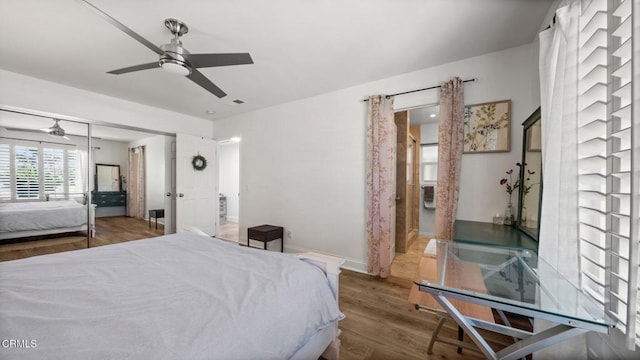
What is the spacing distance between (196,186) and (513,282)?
16.3ft

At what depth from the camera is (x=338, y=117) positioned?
3355mm

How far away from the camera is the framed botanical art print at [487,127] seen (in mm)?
2301

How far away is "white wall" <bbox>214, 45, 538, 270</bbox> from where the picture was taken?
7.66ft

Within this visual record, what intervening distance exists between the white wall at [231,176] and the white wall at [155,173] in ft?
7.39

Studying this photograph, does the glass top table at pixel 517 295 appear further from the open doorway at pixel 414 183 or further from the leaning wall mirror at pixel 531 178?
the open doorway at pixel 414 183

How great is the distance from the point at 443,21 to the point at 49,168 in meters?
5.26

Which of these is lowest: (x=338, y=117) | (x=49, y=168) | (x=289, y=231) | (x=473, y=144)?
(x=289, y=231)

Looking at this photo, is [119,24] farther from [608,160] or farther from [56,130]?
[608,160]

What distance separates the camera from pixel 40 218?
10.9ft

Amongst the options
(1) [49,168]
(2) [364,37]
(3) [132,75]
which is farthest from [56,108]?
(2) [364,37]

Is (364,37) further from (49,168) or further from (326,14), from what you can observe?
(49,168)

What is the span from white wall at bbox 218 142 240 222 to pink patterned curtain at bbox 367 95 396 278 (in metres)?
4.73

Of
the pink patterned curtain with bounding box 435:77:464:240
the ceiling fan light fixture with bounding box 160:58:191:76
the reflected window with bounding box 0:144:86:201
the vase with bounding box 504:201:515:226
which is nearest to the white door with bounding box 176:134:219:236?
the reflected window with bounding box 0:144:86:201

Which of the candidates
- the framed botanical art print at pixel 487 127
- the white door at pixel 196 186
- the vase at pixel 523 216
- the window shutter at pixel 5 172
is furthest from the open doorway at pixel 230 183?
the vase at pixel 523 216
